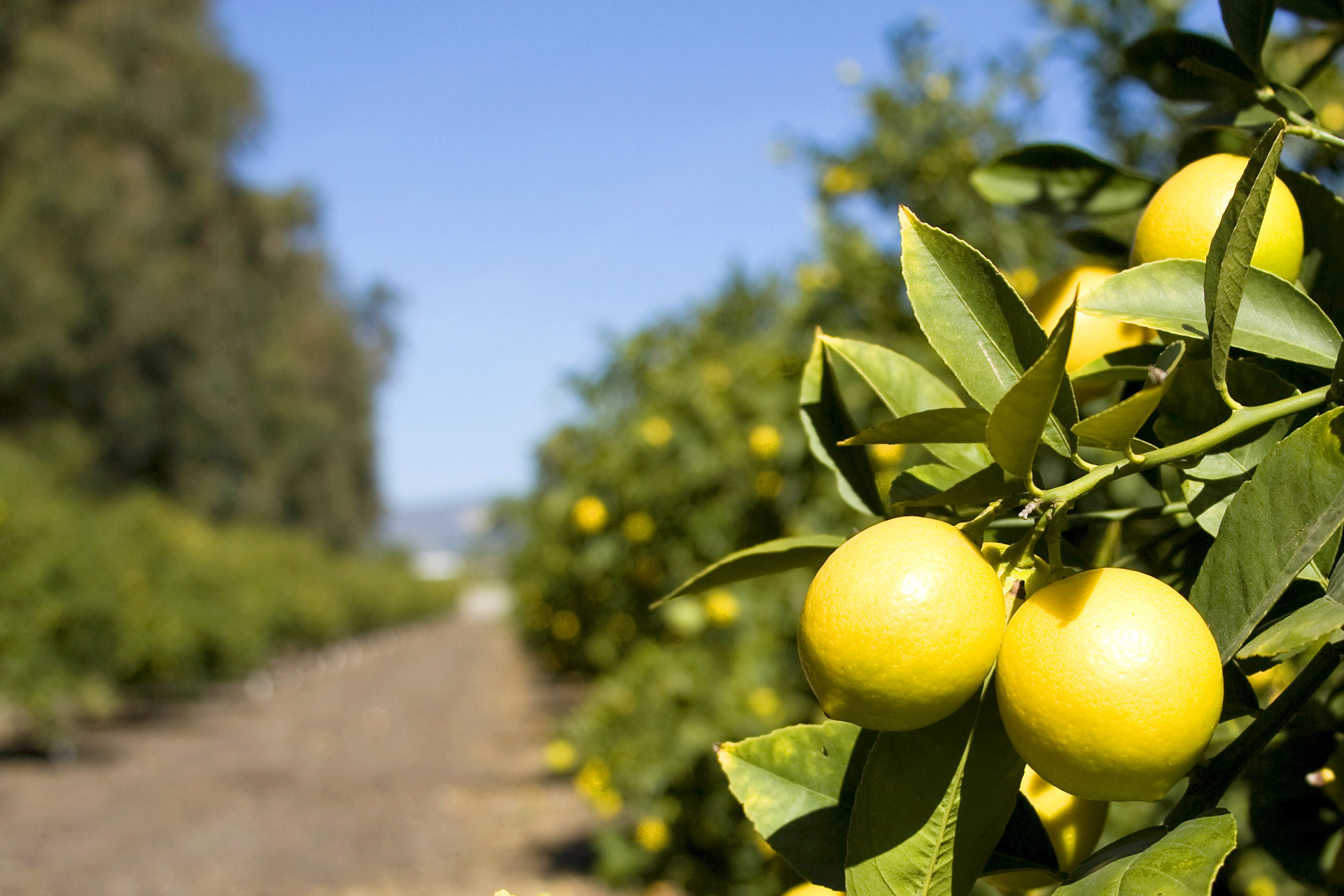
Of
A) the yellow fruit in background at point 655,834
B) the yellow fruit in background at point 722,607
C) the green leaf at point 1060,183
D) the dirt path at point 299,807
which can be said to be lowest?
the dirt path at point 299,807

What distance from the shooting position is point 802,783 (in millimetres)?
449

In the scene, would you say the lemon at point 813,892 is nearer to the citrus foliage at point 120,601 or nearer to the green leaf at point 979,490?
the green leaf at point 979,490

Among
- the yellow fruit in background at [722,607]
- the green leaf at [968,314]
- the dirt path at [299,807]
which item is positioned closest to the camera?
the green leaf at [968,314]

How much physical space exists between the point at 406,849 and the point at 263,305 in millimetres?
16495

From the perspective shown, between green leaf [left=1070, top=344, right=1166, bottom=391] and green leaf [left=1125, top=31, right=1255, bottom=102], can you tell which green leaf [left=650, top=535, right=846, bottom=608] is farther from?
green leaf [left=1125, top=31, right=1255, bottom=102]

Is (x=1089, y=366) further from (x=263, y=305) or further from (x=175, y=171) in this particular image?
(x=263, y=305)

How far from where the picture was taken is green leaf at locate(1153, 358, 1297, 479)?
0.43 meters

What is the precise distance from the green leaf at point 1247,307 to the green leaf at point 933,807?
0.18 meters

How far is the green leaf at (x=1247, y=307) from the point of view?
16.9 inches

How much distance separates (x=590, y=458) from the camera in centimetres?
388

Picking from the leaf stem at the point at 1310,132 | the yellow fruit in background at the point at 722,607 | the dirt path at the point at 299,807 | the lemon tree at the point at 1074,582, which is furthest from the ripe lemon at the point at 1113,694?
the dirt path at the point at 299,807

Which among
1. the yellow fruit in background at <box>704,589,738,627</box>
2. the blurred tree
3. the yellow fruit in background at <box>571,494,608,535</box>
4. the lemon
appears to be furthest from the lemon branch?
the blurred tree

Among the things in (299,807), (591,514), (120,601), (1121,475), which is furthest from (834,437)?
(120,601)

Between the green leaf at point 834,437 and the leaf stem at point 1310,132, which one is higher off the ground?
the leaf stem at point 1310,132
